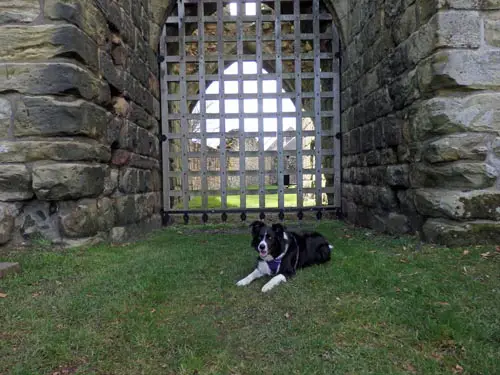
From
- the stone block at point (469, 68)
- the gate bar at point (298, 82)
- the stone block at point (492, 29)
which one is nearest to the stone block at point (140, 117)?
the gate bar at point (298, 82)

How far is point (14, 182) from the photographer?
3.55 meters

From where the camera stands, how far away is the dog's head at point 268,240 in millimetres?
3195

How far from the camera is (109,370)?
1.77 meters

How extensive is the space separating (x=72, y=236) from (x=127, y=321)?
1.81 meters

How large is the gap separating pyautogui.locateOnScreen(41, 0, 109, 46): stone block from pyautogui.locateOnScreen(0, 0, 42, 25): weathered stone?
12 cm

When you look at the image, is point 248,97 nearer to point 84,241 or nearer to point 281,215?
point 281,215

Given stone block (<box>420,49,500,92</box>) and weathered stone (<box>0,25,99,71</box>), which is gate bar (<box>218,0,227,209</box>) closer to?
weathered stone (<box>0,25,99,71</box>)

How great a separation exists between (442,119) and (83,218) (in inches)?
142

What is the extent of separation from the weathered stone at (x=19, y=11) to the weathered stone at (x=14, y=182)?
138 centimetres

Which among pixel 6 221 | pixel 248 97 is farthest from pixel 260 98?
pixel 6 221

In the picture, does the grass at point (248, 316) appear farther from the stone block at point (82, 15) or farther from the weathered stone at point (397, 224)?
the stone block at point (82, 15)

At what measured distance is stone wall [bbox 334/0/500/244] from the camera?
3504 mm

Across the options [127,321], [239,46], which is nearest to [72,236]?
[127,321]

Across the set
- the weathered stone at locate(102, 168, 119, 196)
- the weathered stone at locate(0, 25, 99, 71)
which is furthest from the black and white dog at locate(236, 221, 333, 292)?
the weathered stone at locate(0, 25, 99, 71)
